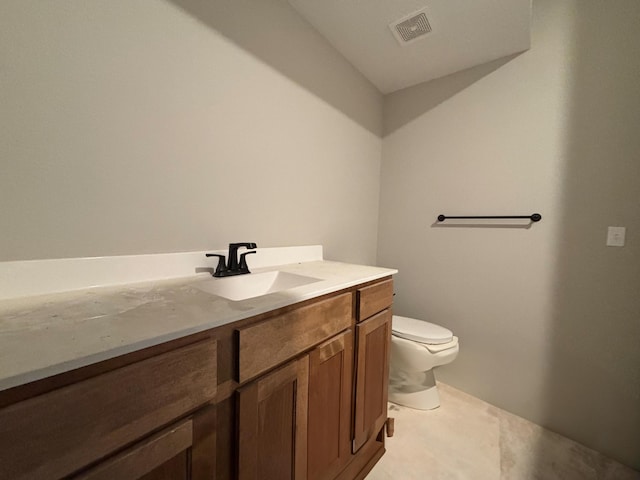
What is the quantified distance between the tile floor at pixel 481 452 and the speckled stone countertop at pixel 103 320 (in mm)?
1033

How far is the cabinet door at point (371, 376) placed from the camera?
1057 millimetres

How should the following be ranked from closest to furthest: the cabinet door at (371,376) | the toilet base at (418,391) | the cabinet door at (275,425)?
the cabinet door at (275,425), the cabinet door at (371,376), the toilet base at (418,391)

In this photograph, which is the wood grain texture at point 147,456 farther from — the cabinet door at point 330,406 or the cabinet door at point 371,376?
the cabinet door at point 371,376

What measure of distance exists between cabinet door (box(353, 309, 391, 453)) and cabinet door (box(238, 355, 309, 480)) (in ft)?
1.04

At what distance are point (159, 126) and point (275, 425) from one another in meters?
1.06

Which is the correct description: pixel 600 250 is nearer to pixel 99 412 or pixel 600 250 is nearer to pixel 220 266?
pixel 220 266

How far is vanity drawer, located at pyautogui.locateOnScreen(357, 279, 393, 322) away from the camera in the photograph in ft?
3.46

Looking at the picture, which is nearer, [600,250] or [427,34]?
[600,250]

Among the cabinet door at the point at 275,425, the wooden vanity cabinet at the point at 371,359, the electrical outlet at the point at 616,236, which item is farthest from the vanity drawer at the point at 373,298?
the electrical outlet at the point at 616,236

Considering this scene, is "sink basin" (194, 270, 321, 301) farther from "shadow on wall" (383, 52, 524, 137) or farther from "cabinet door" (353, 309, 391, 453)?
"shadow on wall" (383, 52, 524, 137)

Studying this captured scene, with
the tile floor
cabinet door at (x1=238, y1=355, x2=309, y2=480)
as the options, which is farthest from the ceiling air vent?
the tile floor

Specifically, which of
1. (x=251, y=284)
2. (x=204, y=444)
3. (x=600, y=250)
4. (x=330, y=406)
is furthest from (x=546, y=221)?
(x=204, y=444)

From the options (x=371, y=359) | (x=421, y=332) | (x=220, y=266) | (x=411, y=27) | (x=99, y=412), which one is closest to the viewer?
(x=99, y=412)

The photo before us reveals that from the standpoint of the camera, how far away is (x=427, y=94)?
1893mm
